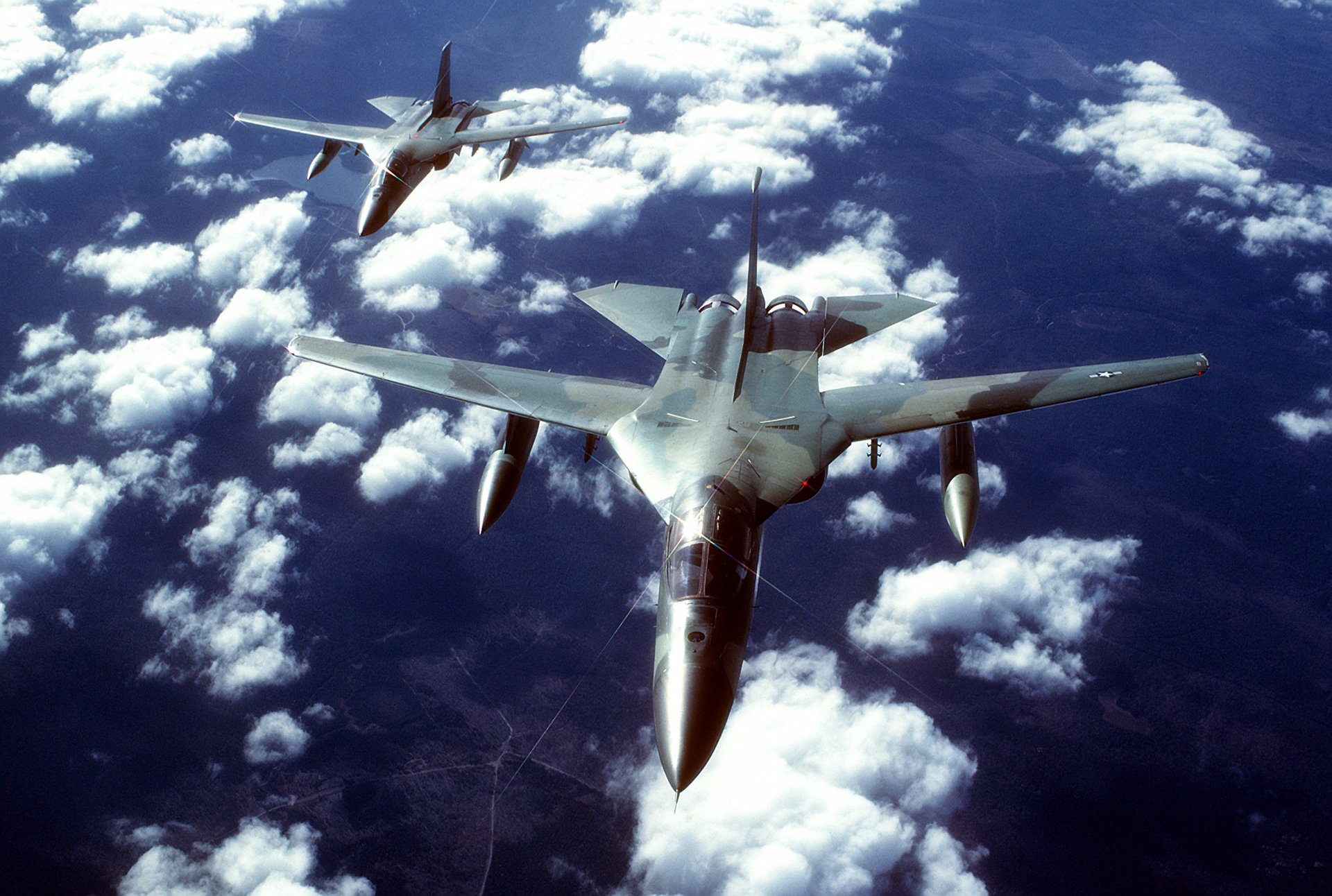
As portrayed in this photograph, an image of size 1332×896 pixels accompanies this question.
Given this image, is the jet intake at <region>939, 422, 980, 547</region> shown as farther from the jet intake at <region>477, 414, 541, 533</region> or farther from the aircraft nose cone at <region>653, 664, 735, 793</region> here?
the jet intake at <region>477, 414, 541, 533</region>

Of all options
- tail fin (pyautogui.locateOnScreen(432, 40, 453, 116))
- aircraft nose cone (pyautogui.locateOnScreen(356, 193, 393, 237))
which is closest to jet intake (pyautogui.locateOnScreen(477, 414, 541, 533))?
aircraft nose cone (pyautogui.locateOnScreen(356, 193, 393, 237))

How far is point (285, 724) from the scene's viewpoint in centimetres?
4741

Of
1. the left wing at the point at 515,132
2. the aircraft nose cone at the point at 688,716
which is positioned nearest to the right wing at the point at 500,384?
the aircraft nose cone at the point at 688,716

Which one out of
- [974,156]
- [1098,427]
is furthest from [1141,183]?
[1098,427]

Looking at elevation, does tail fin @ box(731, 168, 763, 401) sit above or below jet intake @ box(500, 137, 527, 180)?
above

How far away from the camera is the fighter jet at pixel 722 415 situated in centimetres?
1602

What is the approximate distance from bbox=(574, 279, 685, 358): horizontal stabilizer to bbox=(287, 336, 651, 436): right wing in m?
3.75

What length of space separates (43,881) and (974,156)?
11612 centimetres

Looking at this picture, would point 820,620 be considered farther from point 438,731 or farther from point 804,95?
point 804,95

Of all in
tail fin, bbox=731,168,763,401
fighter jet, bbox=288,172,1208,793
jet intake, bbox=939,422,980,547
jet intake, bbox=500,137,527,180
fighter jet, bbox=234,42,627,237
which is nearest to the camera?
fighter jet, bbox=288,172,1208,793

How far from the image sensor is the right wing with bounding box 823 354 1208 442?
2308 centimetres

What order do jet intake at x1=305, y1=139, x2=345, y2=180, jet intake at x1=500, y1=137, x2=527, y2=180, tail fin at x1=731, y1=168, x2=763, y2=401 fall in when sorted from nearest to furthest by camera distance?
tail fin at x1=731, y1=168, x2=763, y2=401 → jet intake at x1=305, y1=139, x2=345, y2=180 → jet intake at x1=500, y1=137, x2=527, y2=180

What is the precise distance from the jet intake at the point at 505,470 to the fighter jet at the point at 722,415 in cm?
5

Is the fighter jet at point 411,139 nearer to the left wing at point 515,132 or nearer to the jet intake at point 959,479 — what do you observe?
the left wing at point 515,132
